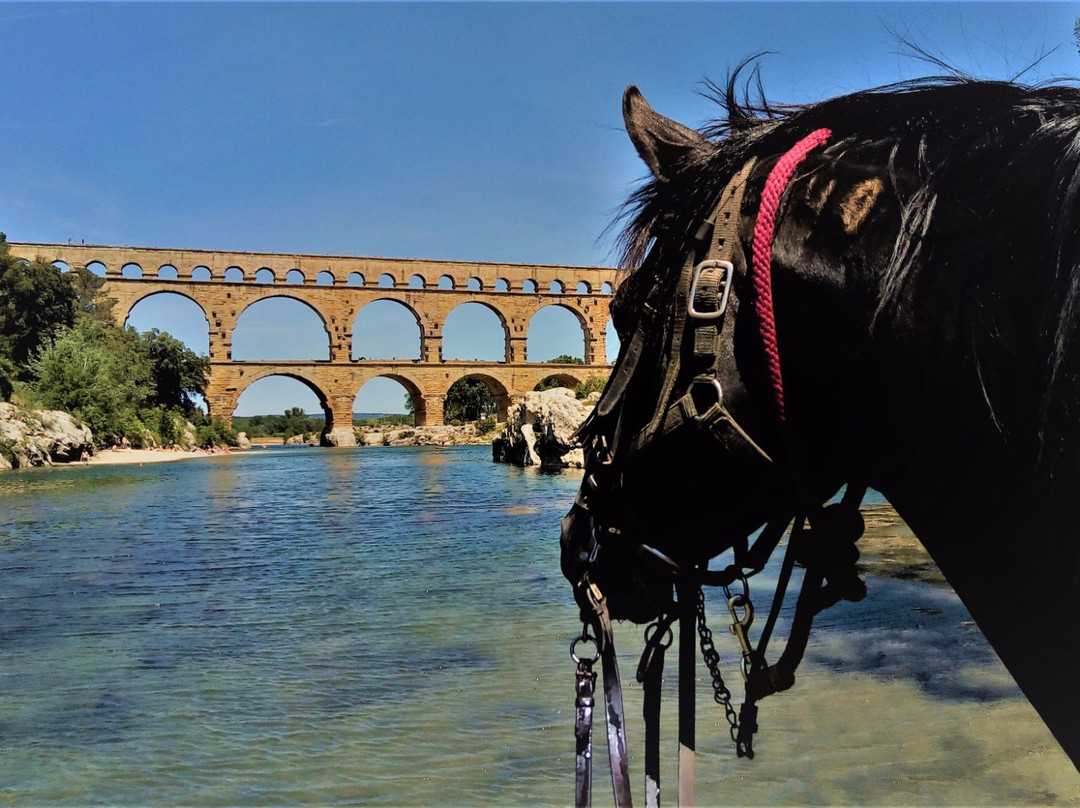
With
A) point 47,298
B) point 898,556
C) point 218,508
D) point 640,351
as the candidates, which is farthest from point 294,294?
point 640,351

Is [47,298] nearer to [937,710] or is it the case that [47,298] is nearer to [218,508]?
[218,508]

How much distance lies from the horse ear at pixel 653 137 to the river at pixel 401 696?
8.63 ft

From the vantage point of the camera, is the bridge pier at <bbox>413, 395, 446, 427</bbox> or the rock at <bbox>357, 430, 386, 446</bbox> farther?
the bridge pier at <bbox>413, 395, 446, 427</bbox>

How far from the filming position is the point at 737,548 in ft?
4.70

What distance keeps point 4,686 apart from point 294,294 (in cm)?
5695

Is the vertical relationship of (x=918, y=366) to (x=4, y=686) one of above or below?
above

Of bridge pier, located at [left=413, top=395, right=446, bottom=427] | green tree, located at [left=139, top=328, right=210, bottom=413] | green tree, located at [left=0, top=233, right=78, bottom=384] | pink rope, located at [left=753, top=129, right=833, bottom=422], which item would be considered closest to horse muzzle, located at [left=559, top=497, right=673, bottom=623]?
pink rope, located at [left=753, top=129, right=833, bottom=422]

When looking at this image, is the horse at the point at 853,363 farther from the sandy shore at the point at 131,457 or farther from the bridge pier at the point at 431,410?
the bridge pier at the point at 431,410

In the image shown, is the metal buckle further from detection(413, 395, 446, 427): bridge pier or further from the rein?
detection(413, 395, 446, 427): bridge pier

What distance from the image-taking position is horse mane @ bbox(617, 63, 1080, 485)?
3.35 ft

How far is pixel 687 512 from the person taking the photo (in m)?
1.34

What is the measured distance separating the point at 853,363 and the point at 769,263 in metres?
0.18

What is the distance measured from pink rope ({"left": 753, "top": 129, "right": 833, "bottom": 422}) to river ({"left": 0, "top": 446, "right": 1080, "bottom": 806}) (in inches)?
99.9

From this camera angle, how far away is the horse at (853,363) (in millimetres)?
1065
